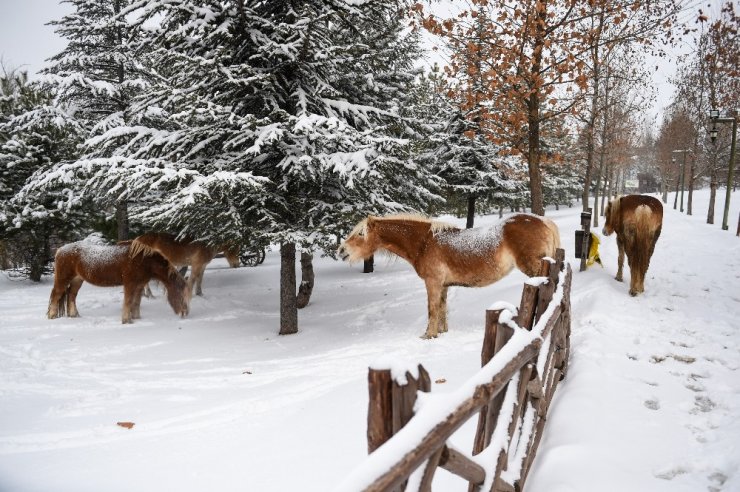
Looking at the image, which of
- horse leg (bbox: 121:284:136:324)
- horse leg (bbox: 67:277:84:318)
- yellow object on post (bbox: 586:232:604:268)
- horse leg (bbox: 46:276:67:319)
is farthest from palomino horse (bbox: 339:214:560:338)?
horse leg (bbox: 46:276:67:319)

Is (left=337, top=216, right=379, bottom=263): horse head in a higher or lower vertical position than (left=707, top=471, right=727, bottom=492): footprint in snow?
higher

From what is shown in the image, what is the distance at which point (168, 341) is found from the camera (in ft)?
26.8

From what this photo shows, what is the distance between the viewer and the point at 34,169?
13.2 metres

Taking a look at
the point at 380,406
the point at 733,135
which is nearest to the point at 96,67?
the point at 380,406

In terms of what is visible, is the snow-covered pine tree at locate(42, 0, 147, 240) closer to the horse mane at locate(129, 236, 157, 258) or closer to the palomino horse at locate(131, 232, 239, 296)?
the palomino horse at locate(131, 232, 239, 296)

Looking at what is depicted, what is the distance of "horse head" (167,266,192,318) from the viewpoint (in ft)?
32.3

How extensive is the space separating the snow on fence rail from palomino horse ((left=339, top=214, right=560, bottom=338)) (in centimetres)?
275

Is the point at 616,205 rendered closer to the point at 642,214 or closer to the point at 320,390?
the point at 642,214

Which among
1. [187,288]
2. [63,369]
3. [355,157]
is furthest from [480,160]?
[63,369]

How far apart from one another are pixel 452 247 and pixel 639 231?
11.4 feet

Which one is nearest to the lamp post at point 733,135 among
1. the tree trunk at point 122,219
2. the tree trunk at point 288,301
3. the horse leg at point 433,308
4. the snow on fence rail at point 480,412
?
the horse leg at point 433,308

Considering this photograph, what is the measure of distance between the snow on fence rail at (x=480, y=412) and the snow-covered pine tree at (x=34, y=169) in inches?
550

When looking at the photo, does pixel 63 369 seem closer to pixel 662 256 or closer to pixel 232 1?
pixel 232 1

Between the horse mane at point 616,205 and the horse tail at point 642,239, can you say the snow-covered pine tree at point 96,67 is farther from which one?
the horse tail at point 642,239
